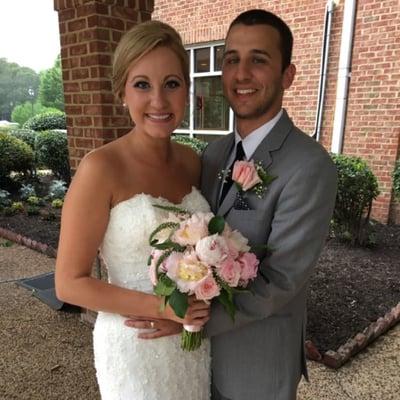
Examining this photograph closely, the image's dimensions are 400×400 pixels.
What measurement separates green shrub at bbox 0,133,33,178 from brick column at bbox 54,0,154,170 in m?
6.62

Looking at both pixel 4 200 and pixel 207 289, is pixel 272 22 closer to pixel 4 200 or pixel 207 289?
pixel 207 289

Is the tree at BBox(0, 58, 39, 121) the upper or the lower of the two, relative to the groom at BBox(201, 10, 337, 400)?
upper

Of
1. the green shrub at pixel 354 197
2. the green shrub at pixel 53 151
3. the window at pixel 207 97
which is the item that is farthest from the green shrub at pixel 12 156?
the green shrub at pixel 354 197

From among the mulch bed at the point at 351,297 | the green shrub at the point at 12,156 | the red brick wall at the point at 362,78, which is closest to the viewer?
the mulch bed at the point at 351,297

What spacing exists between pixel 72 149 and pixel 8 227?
4324 mm

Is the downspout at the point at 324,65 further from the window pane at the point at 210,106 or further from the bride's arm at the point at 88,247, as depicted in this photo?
the bride's arm at the point at 88,247

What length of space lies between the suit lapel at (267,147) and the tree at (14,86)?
76223 mm

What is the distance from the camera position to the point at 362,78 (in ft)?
20.8

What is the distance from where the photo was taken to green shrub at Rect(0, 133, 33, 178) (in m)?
9.09

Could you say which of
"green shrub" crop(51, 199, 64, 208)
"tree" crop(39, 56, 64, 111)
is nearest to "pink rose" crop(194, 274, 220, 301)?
"green shrub" crop(51, 199, 64, 208)

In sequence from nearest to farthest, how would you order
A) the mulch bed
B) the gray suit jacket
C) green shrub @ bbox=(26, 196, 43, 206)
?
the gray suit jacket, the mulch bed, green shrub @ bbox=(26, 196, 43, 206)

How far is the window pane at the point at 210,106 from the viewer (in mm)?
8633

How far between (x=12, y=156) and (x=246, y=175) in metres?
8.83

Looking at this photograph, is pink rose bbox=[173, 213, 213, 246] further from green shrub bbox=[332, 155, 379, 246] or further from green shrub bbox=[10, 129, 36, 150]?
green shrub bbox=[10, 129, 36, 150]
